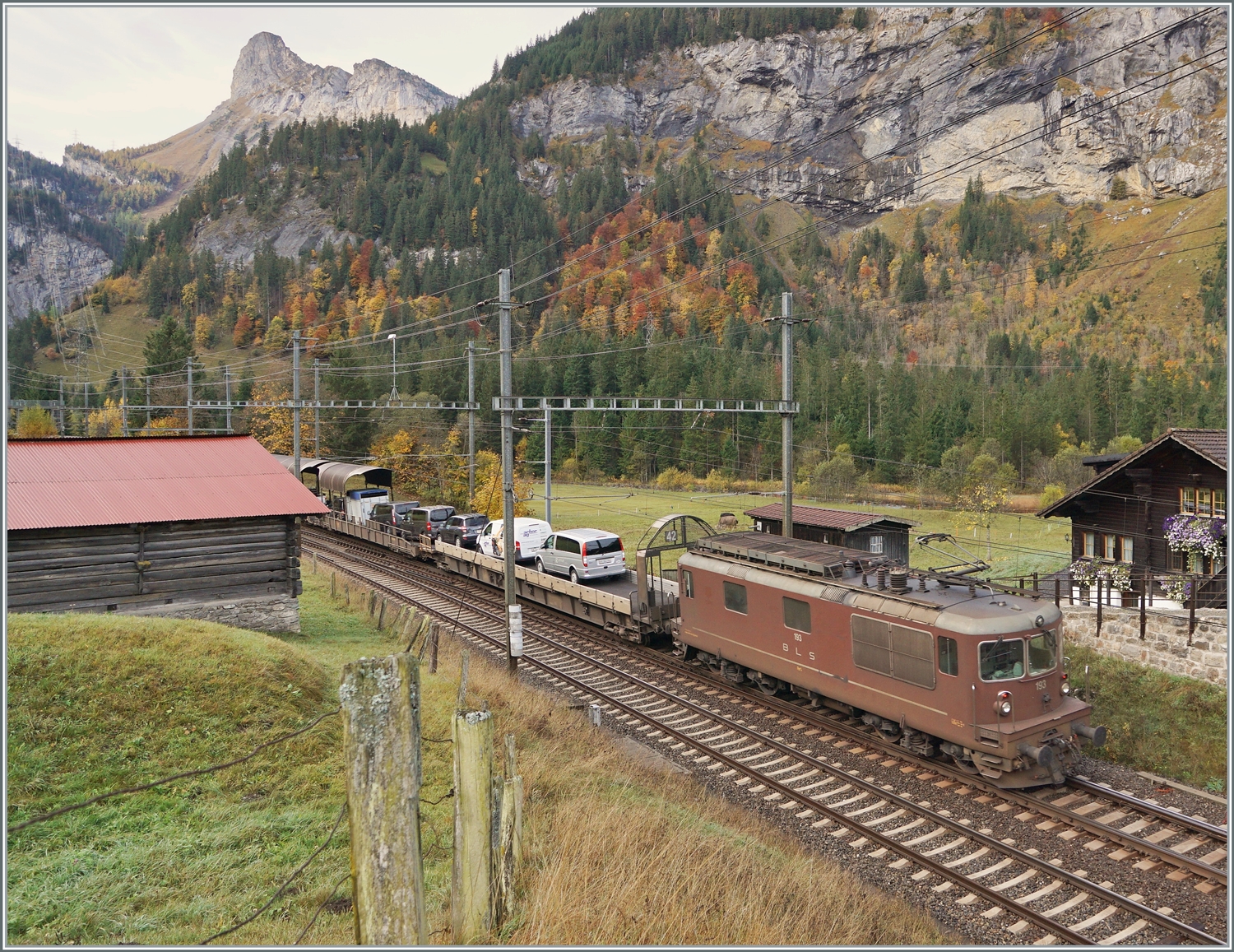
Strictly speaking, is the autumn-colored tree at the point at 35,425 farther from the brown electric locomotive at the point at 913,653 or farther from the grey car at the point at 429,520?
the brown electric locomotive at the point at 913,653

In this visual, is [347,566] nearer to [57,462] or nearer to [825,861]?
[57,462]

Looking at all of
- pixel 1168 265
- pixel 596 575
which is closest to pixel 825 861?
pixel 596 575

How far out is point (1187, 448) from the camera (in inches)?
924

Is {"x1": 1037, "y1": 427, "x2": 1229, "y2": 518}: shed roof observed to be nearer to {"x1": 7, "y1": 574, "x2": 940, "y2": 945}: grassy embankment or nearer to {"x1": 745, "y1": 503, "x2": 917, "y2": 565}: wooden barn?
{"x1": 745, "y1": 503, "x2": 917, "y2": 565}: wooden barn

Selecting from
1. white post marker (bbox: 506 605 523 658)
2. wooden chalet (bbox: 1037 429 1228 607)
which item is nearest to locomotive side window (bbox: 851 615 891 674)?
white post marker (bbox: 506 605 523 658)

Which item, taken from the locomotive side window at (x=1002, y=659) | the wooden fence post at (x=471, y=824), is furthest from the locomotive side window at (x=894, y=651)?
the wooden fence post at (x=471, y=824)

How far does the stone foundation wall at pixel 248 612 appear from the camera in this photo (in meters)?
19.3

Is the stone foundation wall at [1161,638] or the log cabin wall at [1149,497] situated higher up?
the log cabin wall at [1149,497]

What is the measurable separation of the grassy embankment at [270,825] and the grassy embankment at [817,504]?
2284cm

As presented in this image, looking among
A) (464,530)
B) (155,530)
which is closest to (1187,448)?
(464,530)

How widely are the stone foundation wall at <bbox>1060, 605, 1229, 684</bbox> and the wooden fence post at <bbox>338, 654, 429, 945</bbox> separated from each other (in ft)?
66.4

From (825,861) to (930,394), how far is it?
87.9 m

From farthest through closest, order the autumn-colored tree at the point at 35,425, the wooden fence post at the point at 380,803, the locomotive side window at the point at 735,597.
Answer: the autumn-colored tree at the point at 35,425
the locomotive side window at the point at 735,597
the wooden fence post at the point at 380,803

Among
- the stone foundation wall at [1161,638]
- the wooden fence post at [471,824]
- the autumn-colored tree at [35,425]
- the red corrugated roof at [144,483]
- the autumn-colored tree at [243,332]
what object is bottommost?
the stone foundation wall at [1161,638]
